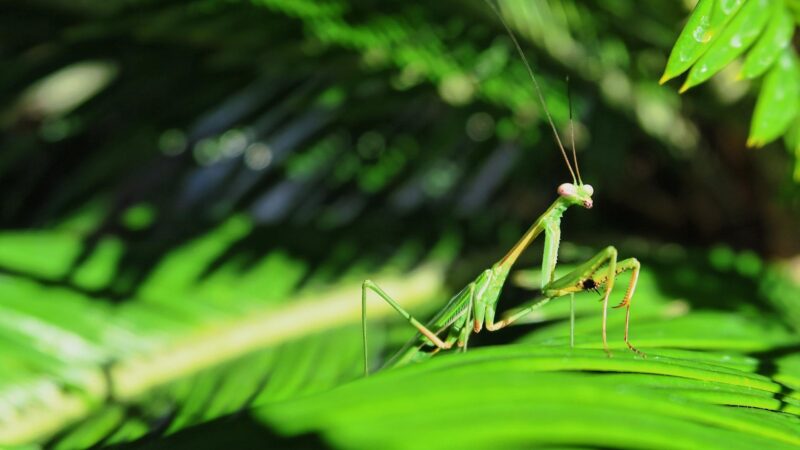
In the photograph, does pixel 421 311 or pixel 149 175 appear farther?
pixel 149 175

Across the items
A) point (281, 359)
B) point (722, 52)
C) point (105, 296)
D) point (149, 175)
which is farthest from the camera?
point (149, 175)

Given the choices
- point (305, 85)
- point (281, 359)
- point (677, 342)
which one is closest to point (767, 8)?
point (677, 342)

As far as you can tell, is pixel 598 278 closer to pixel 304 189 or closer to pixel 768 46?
pixel 768 46

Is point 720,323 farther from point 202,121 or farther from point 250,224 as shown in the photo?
point 202,121

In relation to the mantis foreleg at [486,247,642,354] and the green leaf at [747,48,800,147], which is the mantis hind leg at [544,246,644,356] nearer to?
the mantis foreleg at [486,247,642,354]

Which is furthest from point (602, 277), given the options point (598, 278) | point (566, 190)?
point (566, 190)

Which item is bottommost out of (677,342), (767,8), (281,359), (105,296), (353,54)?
(677,342)
